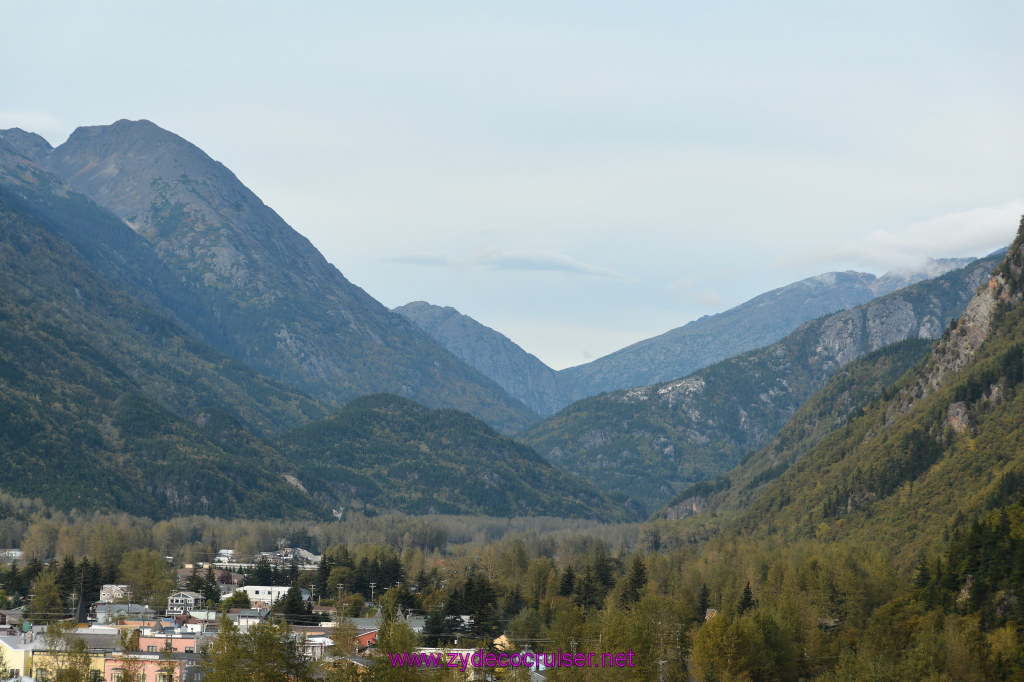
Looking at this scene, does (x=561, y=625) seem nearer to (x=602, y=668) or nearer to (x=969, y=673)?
(x=602, y=668)

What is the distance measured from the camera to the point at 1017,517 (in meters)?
191

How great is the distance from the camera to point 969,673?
148 meters

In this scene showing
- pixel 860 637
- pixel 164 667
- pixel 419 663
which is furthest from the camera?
pixel 860 637

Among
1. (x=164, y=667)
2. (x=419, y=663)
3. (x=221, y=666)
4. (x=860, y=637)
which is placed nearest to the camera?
(x=221, y=666)

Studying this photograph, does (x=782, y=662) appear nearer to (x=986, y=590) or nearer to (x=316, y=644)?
(x=986, y=590)

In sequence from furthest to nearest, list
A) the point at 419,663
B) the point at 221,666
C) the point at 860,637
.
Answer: the point at 860,637 → the point at 419,663 → the point at 221,666

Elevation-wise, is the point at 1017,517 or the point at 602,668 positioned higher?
the point at 1017,517

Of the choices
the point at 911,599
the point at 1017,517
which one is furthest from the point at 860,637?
the point at 1017,517

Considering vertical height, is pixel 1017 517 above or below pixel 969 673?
above

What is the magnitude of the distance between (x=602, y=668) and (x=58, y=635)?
69.2 metres

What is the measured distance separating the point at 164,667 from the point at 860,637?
92276mm

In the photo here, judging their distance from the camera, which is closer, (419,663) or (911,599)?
(419,663)

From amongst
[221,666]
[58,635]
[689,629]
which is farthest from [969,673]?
[58,635]

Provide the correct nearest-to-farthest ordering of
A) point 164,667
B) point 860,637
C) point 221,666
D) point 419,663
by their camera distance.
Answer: point 221,666, point 419,663, point 164,667, point 860,637
